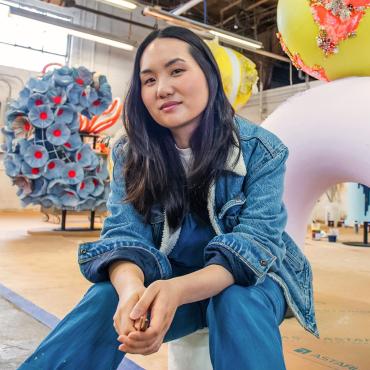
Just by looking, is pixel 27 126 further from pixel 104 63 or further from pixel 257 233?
pixel 104 63

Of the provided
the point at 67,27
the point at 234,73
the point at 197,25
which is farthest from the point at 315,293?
the point at 67,27

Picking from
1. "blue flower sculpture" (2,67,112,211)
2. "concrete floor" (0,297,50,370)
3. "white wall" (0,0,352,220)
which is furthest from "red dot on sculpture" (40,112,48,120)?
"white wall" (0,0,352,220)

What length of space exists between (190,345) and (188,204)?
0.90ft

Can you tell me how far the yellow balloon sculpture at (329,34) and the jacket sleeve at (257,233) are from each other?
0.61 metres

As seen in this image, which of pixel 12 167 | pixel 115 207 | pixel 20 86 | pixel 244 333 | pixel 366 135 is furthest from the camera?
pixel 20 86

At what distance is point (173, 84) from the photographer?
2.57 feet

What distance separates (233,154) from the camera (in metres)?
0.80

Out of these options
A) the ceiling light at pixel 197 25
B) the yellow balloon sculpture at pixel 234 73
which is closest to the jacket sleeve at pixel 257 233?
the yellow balloon sculpture at pixel 234 73

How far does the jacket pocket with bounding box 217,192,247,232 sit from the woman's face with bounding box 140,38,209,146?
186mm

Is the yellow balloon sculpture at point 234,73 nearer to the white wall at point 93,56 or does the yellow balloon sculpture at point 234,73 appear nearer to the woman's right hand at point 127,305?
the woman's right hand at point 127,305

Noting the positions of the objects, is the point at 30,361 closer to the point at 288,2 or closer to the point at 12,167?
the point at 288,2

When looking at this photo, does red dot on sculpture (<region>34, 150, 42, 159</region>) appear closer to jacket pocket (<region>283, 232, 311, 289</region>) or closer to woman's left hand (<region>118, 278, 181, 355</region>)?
jacket pocket (<region>283, 232, 311, 289</region>)

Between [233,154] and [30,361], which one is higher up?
[233,154]

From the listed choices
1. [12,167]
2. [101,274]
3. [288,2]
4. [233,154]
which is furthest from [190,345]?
[12,167]
